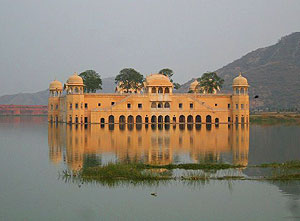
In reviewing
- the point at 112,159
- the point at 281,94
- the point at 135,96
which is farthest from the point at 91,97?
the point at 281,94

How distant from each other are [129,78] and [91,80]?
313 inches

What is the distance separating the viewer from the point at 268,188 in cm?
1906

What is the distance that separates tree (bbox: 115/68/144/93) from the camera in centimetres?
8688

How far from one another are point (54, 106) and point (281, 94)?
80.8 meters

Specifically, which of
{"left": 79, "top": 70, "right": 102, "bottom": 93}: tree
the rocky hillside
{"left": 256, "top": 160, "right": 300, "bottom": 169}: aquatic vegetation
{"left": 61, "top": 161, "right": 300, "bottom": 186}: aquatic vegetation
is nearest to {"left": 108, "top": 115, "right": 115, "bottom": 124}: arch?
{"left": 79, "top": 70, "right": 102, "bottom": 93}: tree

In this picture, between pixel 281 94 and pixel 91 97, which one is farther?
pixel 281 94

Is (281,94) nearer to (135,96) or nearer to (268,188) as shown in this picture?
(135,96)

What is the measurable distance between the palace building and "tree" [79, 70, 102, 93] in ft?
26.3

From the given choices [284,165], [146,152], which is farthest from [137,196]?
[146,152]

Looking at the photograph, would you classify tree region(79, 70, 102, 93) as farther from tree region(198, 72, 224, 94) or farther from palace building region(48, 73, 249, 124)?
tree region(198, 72, 224, 94)

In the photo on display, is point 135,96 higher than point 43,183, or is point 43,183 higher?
point 135,96

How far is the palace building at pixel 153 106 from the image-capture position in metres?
70.3

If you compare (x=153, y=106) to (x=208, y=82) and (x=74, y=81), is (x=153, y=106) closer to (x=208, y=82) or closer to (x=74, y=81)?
(x=74, y=81)

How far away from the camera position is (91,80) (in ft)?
275
